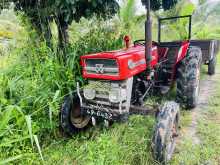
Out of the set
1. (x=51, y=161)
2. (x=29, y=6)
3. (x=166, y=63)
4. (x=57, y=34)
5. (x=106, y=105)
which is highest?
(x=29, y=6)

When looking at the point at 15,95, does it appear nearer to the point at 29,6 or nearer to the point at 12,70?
the point at 12,70

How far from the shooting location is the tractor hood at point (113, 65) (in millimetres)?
2529

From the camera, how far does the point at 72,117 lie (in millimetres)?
3166

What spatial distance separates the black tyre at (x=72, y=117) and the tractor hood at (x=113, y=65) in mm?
431

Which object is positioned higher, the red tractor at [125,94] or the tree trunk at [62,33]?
the tree trunk at [62,33]

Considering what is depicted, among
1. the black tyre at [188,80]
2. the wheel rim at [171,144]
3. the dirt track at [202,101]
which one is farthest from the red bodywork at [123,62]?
the dirt track at [202,101]

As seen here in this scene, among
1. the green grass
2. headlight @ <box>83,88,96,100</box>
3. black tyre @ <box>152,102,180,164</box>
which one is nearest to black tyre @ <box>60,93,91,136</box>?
headlight @ <box>83,88,96,100</box>

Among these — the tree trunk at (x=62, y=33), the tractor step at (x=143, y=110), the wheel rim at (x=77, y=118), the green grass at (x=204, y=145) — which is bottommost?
the green grass at (x=204, y=145)

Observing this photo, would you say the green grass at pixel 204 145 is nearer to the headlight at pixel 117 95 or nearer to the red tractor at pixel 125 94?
the red tractor at pixel 125 94

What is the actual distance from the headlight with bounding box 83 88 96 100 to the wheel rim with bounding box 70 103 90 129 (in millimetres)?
381

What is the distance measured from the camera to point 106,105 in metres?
2.72

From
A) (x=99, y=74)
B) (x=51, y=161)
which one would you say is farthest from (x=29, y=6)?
(x=51, y=161)

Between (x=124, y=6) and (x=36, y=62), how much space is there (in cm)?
359

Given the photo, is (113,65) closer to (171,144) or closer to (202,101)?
Result: (171,144)
